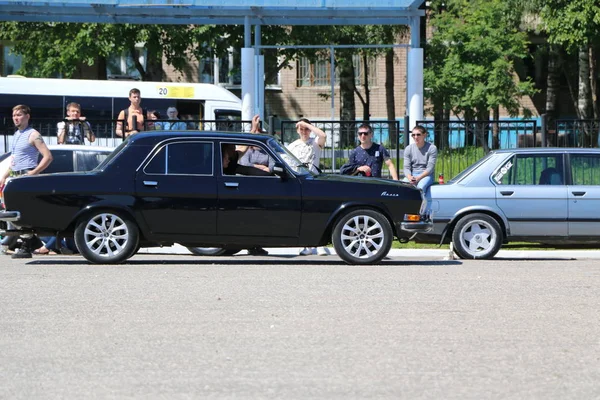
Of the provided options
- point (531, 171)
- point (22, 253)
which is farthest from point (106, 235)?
point (531, 171)

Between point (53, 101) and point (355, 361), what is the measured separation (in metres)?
28.4

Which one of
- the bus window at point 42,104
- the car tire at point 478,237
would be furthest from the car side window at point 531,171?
the bus window at point 42,104

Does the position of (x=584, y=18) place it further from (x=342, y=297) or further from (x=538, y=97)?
(x=342, y=297)

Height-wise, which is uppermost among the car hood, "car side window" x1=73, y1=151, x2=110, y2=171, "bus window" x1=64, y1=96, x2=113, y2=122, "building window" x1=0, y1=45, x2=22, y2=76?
"building window" x1=0, y1=45, x2=22, y2=76

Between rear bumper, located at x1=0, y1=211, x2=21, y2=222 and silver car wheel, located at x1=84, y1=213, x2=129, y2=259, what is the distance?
0.76 metres

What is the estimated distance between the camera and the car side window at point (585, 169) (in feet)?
50.5

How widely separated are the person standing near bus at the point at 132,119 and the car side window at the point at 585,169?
6911 mm

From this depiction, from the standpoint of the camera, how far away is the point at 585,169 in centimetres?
1544

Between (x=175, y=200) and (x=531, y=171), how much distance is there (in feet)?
16.1

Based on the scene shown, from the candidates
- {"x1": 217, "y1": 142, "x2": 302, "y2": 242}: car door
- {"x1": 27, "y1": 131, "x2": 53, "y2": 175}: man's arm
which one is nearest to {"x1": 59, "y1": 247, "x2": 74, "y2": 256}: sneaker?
{"x1": 27, "y1": 131, "x2": 53, "y2": 175}: man's arm

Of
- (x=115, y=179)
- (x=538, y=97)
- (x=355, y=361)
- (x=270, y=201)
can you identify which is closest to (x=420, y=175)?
(x=270, y=201)

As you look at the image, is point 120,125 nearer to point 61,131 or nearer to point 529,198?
point 61,131

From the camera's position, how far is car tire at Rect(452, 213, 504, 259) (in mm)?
14953

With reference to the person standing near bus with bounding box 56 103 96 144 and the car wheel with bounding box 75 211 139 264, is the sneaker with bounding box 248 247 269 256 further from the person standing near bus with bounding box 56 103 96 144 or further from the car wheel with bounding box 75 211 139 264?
the person standing near bus with bounding box 56 103 96 144
